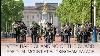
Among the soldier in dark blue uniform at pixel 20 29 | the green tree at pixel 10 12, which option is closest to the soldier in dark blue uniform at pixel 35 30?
the soldier in dark blue uniform at pixel 20 29

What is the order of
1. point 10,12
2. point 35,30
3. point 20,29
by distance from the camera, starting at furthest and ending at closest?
point 10,12 → point 35,30 → point 20,29

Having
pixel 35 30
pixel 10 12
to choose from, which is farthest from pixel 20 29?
pixel 10 12

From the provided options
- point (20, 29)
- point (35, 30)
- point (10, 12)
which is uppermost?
point (20, 29)

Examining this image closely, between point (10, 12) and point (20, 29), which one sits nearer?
point (20, 29)

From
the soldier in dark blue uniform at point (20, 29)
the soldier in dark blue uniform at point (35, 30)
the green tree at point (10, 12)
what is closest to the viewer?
the soldier in dark blue uniform at point (20, 29)

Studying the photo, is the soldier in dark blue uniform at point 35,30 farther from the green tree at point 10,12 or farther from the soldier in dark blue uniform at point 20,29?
the green tree at point 10,12

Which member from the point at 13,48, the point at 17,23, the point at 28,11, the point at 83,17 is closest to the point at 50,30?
the point at 17,23

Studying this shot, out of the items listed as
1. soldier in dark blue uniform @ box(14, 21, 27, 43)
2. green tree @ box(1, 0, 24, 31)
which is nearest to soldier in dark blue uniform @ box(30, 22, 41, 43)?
soldier in dark blue uniform @ box(14, 21, 27, 43)

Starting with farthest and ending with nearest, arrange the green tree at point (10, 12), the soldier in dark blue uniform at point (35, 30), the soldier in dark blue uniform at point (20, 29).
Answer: the green tree at point (10, 12), the soldier in dark blue uniform at point (35, 30), the soldier in dark blue uniform at point (20, 29)

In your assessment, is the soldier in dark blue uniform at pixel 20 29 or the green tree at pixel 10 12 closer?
the soldier in dark blue uniform at pixel 20 29

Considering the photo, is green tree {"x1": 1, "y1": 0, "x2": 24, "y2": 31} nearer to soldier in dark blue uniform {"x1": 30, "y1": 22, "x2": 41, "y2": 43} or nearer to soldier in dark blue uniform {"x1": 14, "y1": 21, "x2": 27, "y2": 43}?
soldier in dark blue uniform {"x1": 30, "y1": 22, "x2": 41, "y2": 43}

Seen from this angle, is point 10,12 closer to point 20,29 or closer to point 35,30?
point 35,30

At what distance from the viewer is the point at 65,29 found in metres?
32.1

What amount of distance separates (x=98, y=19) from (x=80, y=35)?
1774 centimetres
